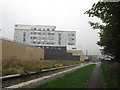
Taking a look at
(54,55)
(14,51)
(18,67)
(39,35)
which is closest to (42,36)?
(39,35)

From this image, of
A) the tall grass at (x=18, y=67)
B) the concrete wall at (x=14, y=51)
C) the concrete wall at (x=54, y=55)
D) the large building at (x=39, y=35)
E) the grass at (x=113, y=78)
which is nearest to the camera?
the grass at (x=113, y=78)

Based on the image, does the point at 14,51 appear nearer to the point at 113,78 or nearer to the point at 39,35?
the point at 113,78

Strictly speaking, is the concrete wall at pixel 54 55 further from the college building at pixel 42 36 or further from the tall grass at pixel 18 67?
the tall grass at pixel 18 67

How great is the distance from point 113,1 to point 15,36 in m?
125

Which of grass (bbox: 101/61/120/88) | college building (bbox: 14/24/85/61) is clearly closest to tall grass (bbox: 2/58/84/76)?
grass (bbox: 101/61/120/88)

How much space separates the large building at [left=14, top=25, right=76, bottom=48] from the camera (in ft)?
404

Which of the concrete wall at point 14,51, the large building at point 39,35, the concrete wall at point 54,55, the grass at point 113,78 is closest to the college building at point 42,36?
the large building at point 39,35

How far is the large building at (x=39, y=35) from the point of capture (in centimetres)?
Answer: 12306

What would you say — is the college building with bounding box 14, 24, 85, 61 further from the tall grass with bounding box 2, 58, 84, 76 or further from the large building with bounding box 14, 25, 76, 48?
the tall grass with bounding box 2, 58, 84, 76

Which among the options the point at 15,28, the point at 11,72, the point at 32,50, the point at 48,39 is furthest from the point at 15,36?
the point at 11,72

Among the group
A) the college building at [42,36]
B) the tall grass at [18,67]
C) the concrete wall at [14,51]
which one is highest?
the college building at [42,36]

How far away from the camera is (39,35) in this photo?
124 meters

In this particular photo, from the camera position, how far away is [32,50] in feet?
161

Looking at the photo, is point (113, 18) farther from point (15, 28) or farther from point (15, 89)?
point (15, 28)
